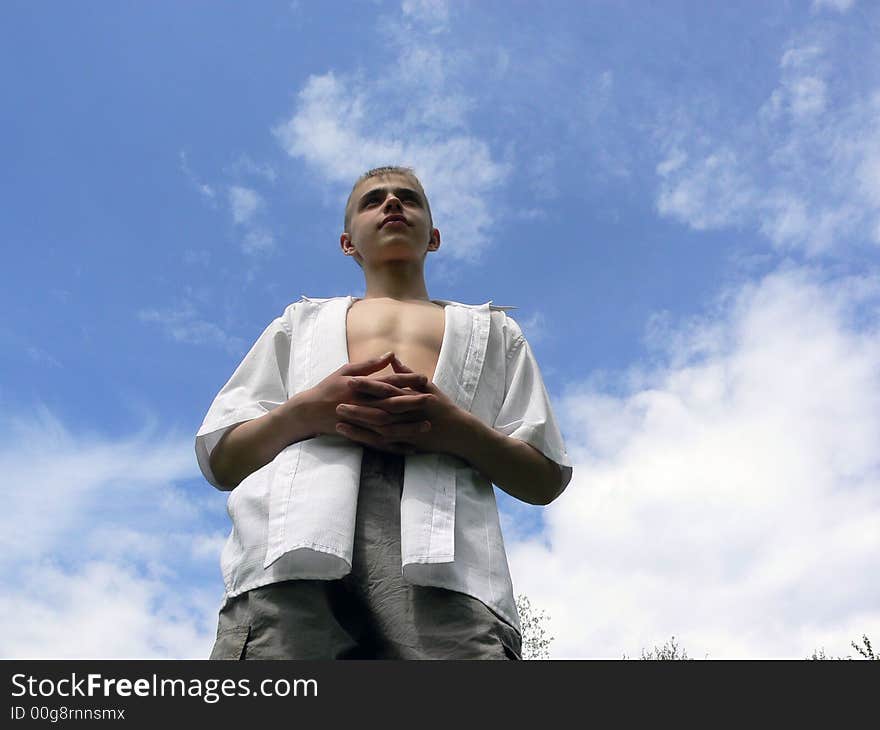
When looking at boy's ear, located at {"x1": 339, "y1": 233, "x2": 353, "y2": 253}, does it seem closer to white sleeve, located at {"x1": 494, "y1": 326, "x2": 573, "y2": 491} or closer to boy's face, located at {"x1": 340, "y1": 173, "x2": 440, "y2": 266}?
boy's face, located at {"x1": 340, "y1": 173, "x2": 440, "y2": 266}

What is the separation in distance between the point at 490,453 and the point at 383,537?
1.30 ft

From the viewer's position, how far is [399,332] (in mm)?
2955

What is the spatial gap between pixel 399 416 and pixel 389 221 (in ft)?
3.46

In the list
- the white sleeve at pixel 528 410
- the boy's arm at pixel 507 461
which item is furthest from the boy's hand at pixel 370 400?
the white sleeve at pixel 528 410

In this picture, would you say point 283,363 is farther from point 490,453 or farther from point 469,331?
point 490,453

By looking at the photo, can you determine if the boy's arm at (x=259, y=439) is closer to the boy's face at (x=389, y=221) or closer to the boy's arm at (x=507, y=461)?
the boy's arm at (x=507, y=461)

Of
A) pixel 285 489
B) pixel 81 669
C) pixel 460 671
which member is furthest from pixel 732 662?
pixel 81 669

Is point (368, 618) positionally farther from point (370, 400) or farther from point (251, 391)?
point (251, 391)

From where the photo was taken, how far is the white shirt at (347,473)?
2.31m

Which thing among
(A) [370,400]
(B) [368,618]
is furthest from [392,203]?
(B) [368,618]

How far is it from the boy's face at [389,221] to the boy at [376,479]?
0.29m

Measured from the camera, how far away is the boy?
229 cm

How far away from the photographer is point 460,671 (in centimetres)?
194

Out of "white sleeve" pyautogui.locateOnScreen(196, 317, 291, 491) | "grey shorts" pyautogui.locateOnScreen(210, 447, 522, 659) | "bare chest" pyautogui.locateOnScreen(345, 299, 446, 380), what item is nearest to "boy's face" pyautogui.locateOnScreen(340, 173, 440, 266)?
"bare chest" pyautogui.locateOnScreen(345, 299, 446, 380)
